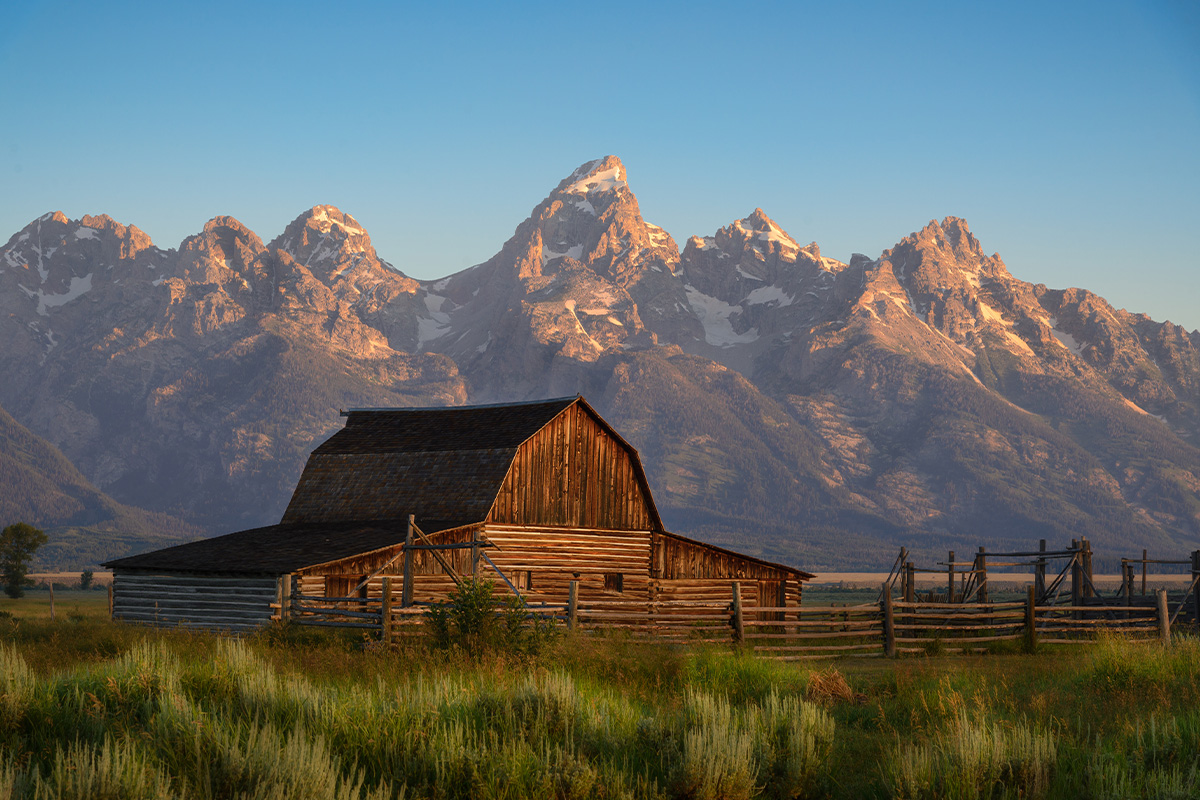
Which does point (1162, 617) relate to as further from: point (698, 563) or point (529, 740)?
point (529, 740)

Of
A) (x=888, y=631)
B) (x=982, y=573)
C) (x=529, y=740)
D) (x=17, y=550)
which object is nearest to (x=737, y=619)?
(x=888, y=631)

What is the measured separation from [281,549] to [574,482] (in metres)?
9.61

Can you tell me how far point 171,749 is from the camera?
9.54 meters

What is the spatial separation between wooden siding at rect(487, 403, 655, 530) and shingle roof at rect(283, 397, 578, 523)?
1.82ft

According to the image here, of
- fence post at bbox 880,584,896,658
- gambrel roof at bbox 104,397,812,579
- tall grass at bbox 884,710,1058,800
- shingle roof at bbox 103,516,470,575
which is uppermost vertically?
gambrel roof at bbox 104,397,812,579

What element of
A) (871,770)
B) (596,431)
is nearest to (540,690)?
(871,770)

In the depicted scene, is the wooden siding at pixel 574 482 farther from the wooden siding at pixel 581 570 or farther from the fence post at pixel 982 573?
the fence post at pixel 982 573

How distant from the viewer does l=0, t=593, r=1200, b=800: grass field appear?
9117 mm

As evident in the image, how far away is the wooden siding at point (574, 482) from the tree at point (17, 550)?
56.6 m

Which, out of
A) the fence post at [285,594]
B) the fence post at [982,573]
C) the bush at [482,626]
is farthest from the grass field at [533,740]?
the fence post at [982,573]

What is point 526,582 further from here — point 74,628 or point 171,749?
point 171,749

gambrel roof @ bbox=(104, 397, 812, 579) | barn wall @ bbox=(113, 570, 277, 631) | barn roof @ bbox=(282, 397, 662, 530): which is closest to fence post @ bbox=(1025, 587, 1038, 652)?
gambrel roof @ bbox=(104, 397, 812, 579)

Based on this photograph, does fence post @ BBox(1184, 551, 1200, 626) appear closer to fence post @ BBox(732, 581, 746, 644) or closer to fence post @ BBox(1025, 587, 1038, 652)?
fence post @ BBox(1025, 587, 1038, 652)

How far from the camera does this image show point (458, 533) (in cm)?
3200
